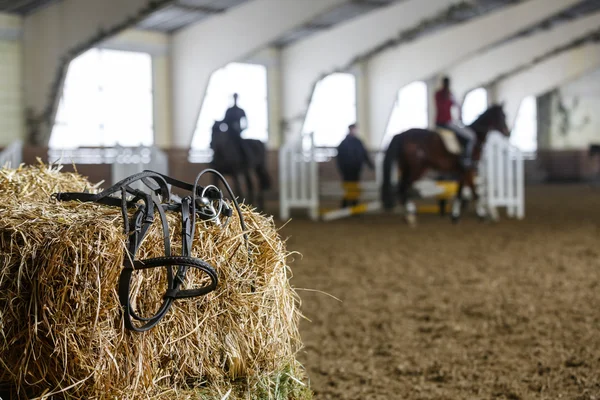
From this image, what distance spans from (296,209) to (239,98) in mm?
4715

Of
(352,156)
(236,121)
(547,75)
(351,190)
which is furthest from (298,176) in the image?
(547,75)

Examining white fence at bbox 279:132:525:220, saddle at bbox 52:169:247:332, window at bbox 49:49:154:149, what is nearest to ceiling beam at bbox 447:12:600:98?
window at bbox 49:49:154:149

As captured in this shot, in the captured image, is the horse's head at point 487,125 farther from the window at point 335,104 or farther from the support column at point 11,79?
the window at point 335,104

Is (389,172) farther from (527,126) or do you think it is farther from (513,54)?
(527,126)

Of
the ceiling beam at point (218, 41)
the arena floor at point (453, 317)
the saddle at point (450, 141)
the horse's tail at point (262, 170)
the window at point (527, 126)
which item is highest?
the ceiling beam at point (218, 41)

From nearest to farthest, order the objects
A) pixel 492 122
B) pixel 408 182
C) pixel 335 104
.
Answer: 1. pixel 408 182
2. pixel 492 122
3. pixel 335 104

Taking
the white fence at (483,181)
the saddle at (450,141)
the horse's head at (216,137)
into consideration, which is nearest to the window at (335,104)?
the white fence at (483,181)

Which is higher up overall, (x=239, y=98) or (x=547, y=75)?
(x=547, y=75)

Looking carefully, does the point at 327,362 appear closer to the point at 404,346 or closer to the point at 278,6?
the point at 404,346

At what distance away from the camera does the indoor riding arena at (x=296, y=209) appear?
153 cm

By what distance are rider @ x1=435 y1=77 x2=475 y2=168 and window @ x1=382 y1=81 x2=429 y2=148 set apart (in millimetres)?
12998

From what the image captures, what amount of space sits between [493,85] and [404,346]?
22877mm

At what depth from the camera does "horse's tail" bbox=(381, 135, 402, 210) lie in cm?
942

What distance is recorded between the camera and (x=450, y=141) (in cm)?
965
